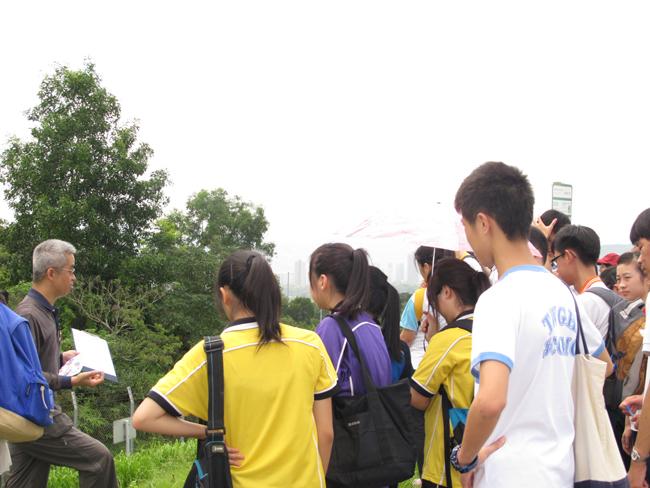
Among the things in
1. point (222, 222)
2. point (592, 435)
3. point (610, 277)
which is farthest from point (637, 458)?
point (222, 222)

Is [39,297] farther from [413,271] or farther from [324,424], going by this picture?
[413,271]

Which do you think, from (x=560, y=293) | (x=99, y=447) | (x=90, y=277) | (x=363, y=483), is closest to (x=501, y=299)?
(x=560, y=293)

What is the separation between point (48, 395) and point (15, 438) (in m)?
0.28

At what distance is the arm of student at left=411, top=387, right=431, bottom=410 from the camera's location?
2385 mm

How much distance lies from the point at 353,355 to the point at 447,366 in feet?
1.48

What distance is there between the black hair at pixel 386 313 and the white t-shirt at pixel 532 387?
1.49m

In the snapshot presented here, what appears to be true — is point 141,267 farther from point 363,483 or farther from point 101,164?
point 363,483

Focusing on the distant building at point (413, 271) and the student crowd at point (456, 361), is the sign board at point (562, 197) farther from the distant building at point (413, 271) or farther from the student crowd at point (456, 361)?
the student crowd at point (456, 361)

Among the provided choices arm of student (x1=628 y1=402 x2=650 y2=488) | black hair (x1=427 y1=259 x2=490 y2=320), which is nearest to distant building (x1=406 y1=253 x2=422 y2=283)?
black hair (x1=427 y1=259 x2=490 y2=320)

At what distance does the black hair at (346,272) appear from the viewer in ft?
8.24

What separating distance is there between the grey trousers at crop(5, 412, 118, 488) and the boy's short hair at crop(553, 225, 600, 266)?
3.46 meters

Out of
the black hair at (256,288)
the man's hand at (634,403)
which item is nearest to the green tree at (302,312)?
the man's hand at (634,403)

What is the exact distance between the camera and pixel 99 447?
3.41 metres

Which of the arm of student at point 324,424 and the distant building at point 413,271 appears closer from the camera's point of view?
the arm of student at point 324,424
